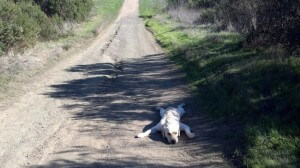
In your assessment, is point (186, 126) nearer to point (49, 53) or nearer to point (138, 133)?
Answer: point (138, 133)

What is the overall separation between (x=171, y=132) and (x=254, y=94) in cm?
252

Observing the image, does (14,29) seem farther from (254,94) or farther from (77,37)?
(254,94)

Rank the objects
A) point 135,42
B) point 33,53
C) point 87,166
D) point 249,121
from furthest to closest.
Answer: point 135,42, point 33,53, point 249,121, point 87,166

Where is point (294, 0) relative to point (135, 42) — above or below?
above

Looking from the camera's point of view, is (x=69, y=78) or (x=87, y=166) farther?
(x=69, y=78)

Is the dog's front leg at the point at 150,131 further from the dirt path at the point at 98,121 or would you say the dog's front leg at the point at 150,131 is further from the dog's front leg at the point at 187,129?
the dog's front leg at the point at 187,129

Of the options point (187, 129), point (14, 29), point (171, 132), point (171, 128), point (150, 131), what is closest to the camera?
point (171, 132)

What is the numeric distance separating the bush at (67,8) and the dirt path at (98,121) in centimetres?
1410

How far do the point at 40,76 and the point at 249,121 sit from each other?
934cm

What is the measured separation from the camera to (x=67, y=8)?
3247cm

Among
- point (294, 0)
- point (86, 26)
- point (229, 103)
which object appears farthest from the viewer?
point (86, 26)

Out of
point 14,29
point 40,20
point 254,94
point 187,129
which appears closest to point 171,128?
point 187,129

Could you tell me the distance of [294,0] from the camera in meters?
11.7

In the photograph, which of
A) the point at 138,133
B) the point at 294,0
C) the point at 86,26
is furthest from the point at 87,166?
the point at 86,26
